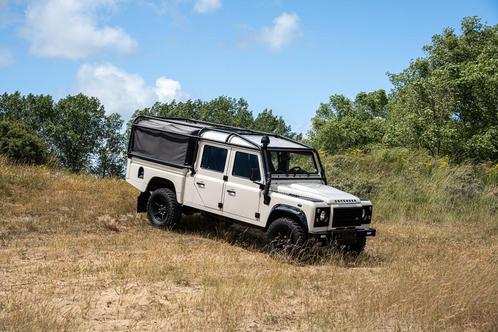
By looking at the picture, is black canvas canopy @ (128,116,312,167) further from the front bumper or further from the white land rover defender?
the front bumper

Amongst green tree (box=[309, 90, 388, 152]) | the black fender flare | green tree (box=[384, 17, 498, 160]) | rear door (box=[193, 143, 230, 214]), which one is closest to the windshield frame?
the black fender flare

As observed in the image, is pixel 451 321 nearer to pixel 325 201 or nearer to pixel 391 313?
pixel 391 313

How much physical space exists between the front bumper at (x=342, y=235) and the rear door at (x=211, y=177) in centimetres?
214

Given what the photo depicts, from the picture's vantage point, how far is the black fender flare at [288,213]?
383 inches

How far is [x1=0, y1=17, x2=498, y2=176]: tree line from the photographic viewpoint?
72.4ft

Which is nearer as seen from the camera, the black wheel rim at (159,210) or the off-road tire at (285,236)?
the off-road tire at (285,236)

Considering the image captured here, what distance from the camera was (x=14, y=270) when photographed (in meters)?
8.33

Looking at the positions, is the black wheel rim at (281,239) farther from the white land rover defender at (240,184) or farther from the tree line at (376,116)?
the tree line at (376,116)

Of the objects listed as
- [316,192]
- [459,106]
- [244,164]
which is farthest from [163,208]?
[459,106]

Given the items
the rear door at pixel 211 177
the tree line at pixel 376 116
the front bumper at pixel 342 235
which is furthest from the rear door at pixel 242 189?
the tree line at pixel 376 116

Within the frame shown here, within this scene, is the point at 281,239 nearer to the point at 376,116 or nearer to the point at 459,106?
the point at 459,106

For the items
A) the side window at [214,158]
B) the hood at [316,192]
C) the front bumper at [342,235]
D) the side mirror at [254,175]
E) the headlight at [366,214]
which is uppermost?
the side window at [214,158]

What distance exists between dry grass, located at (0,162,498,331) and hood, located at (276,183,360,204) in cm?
95

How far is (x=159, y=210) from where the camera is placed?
12.2 meters
